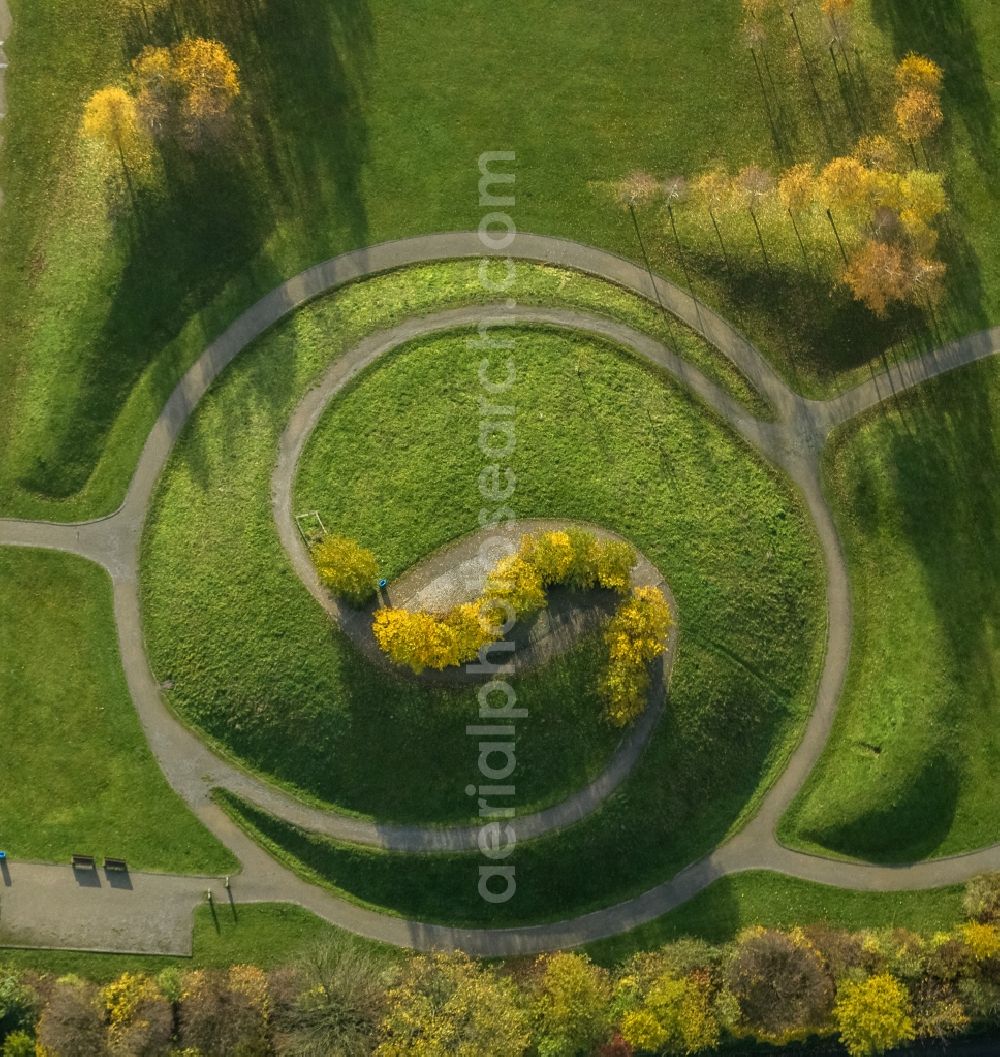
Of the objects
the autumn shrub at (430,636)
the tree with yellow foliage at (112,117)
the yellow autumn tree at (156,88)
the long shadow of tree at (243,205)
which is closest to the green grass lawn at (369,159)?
the long shadow of tree at (243,205)

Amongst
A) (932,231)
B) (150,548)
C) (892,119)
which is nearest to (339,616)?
(150,548)

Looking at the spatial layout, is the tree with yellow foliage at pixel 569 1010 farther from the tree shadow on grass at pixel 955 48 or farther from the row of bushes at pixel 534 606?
the tree shadow on grass at pixel 955 48

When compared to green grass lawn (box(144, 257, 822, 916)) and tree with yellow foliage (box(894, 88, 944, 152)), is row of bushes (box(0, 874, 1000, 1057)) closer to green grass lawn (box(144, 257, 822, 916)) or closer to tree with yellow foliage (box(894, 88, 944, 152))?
green grass lawn (box(144, 257, 822, 916))

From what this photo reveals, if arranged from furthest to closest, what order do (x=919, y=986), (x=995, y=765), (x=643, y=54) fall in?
(x=643, y=54) → (x=995, y=765) → (x=919, y=986)

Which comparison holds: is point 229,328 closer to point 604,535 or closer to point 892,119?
point 604,535

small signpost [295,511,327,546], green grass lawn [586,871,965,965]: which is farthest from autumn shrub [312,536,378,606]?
green grass lawn [586,871,965,965]

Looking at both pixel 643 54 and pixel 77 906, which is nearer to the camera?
pixel 77 906
